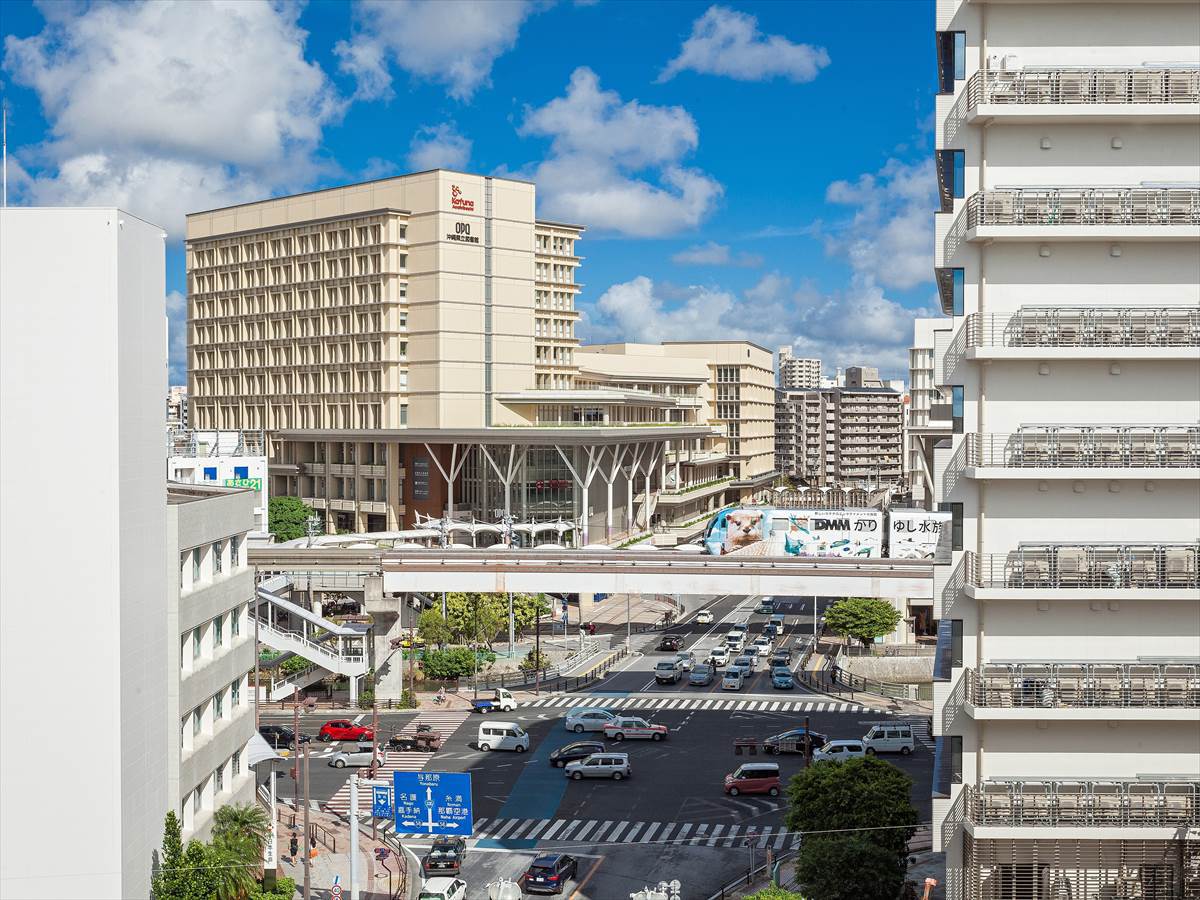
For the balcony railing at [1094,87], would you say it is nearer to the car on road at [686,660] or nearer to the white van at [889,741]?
the white van at [889,741]

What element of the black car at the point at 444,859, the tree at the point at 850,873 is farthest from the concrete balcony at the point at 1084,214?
the black car at the point at 444,859

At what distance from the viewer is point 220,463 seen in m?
113

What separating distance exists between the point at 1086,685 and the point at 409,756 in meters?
40.0

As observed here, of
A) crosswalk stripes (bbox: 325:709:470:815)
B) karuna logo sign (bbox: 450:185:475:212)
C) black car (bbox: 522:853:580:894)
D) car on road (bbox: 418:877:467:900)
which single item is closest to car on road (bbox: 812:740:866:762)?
black car (bbox: 522:853:580:894)

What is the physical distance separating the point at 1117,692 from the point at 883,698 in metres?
49.2

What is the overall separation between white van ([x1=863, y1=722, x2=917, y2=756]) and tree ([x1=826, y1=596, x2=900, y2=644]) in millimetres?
24220

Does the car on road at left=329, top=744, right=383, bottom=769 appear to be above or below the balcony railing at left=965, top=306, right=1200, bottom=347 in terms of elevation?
below

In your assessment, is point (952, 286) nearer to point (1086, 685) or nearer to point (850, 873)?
point (1086, 685)

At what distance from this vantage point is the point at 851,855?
136 feet

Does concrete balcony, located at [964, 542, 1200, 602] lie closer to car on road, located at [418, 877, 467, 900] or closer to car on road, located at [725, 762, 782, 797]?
car on road, located at [418, 877, 467, 900]

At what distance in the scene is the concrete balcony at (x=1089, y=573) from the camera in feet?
108

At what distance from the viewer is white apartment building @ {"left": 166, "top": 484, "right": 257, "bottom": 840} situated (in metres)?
39.2

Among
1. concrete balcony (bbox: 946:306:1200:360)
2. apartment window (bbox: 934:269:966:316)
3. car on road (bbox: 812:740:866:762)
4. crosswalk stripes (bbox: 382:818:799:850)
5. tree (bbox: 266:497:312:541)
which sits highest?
apartment window (bbox: 934:269:966:316)

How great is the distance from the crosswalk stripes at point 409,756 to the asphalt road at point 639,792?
586 mm
